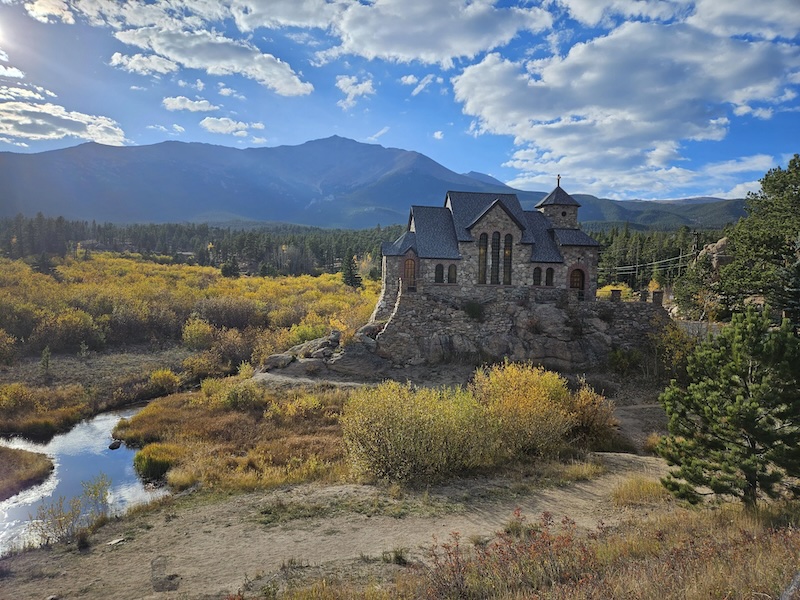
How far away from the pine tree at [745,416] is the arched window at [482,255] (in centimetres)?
2411

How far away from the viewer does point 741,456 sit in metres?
Answer: 11.5

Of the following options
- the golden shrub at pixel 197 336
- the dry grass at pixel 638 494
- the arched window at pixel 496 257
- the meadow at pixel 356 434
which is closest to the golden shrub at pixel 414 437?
the meadow at pixel 356 434

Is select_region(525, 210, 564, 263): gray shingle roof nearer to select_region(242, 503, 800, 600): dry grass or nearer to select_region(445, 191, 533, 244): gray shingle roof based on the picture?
select_region(445, 191, 533, 244): gray shingle roof

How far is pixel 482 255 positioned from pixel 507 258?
199cm

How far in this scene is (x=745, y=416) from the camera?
36.8 feet

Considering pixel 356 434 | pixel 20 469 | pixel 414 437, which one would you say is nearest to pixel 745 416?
pixel 414 437

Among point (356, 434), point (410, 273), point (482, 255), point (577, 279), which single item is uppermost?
point (482, 255)

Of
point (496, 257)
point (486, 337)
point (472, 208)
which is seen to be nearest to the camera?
point (486, 337)

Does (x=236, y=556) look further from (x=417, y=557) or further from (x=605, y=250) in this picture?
(x=605, y=250)

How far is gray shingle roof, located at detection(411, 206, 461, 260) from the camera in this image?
3600 centimetres

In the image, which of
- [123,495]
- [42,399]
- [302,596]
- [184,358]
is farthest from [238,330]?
[302,596]

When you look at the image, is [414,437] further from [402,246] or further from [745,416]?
[402,246]

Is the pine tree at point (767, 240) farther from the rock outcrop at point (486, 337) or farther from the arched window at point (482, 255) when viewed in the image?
the arched window at point (482, 255)

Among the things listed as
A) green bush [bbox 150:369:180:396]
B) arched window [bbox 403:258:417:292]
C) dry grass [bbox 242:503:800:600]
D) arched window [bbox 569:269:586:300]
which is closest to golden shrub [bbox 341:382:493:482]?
dry grass [bbox 242:503:800:600]
